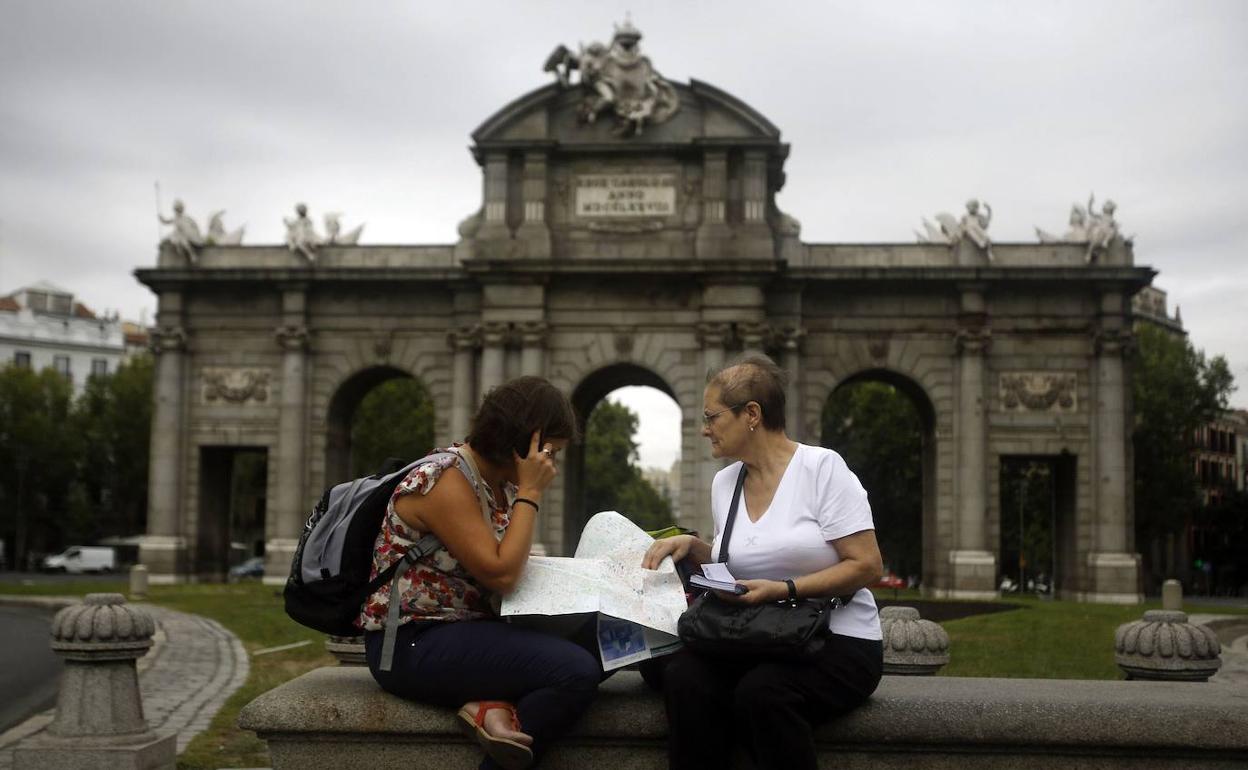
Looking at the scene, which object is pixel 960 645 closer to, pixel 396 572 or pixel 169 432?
pixel 396 572

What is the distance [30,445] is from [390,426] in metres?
22.9

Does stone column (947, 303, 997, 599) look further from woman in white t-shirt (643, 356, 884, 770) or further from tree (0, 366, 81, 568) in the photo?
tree (0, 366, 81, 568)

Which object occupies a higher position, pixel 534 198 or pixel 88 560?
pixel 534 198

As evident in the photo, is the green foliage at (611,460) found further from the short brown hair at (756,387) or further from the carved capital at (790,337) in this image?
the short brown hair at (756,387)

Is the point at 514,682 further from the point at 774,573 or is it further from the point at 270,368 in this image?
the point at 270,368

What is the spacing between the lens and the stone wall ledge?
657 centimetres

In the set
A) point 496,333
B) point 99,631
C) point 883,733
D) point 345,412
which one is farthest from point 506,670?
point 345,412

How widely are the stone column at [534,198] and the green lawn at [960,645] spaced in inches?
465

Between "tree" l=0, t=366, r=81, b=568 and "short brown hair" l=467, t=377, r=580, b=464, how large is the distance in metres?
77.9

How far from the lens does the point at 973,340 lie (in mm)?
39094

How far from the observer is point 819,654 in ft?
20.8

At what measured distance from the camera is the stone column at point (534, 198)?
38594 mm

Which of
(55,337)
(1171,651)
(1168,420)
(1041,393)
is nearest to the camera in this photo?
(1171,651)

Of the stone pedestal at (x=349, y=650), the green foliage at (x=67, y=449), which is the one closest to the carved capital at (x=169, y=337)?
the stone pedestal at (x=349, y=650)
